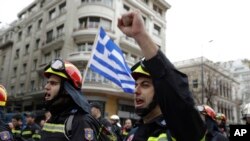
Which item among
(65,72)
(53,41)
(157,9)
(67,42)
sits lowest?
(65,72)

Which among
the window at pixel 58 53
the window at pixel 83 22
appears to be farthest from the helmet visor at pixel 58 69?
the window at pixel 58 53

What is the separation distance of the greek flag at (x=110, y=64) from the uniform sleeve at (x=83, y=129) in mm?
4586

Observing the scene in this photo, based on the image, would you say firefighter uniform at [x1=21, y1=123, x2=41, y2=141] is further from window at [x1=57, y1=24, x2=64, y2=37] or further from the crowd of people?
window at [x1=57, y1=24, x2=64, y2=37]

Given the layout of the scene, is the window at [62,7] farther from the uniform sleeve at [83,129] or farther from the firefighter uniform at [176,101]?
the firefighter uniform at [176,101]

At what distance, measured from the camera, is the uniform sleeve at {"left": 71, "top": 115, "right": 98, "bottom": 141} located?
282 cm

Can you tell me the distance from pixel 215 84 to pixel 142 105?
40.2 metres

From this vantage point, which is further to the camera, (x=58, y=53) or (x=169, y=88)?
(x=58, y=53)

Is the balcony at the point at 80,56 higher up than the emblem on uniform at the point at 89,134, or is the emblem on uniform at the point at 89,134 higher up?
the balcony at the point at 80,56

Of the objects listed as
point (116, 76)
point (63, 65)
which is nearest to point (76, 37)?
point (116, 76)

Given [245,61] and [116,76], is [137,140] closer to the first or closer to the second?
[116,76]

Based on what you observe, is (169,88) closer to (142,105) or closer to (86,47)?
(142,105)

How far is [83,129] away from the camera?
288 cm

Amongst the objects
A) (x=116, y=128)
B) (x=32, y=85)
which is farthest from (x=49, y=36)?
(x=116, y=128)

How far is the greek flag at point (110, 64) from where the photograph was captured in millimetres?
7805
